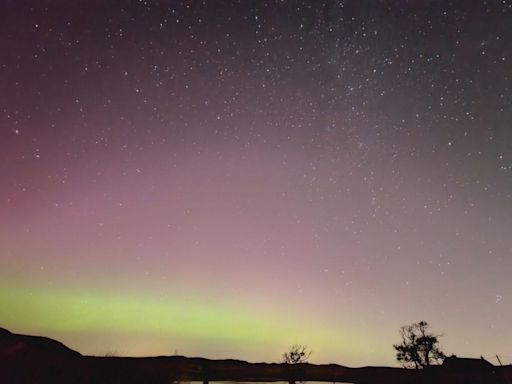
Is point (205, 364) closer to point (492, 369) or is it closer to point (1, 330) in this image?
point (1, 330)

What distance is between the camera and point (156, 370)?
9320 millimetres

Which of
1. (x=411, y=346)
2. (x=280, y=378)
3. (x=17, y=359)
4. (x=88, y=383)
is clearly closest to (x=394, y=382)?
(x=280, y=378)

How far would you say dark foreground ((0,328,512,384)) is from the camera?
Result: 8.79 m

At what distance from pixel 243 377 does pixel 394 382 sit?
3904 mm

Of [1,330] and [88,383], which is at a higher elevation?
[1,330]

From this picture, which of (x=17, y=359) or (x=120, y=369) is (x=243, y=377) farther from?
Result: (x=17, y=359)

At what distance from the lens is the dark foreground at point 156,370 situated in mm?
8789

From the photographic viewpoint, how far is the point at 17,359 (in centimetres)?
878

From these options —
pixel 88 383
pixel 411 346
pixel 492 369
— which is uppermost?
pixel 411 346

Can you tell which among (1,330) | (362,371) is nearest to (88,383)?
(1,330)

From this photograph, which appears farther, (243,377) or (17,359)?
(243,377)

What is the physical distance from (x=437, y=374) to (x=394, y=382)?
1.29 m

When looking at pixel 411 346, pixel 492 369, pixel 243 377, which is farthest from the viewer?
pixel 411 346

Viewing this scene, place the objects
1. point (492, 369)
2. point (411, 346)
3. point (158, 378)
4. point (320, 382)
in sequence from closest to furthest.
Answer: point (158, 378) → point (320, 382) → point (492, 369) → point (411, 346)
